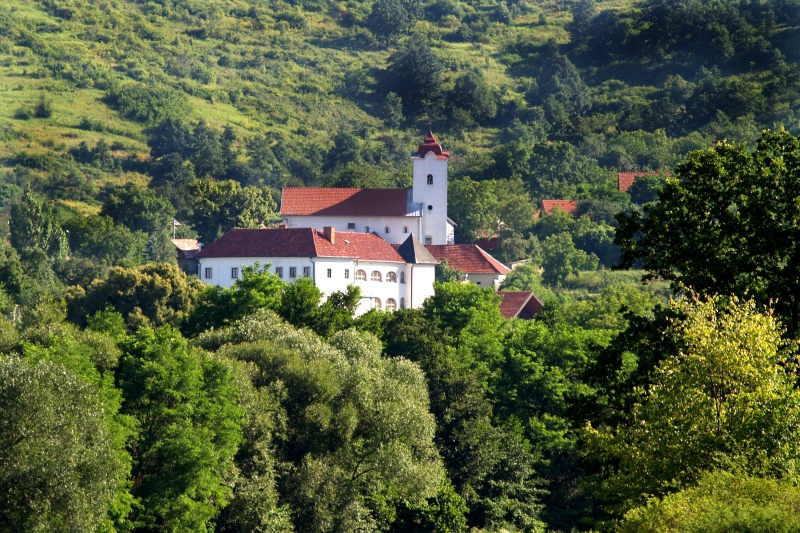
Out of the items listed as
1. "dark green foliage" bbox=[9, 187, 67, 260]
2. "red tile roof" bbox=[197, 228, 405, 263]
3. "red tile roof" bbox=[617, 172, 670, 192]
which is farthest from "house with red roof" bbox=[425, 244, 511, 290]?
"red tile roof" bbox=[617, 172, 670, 192]

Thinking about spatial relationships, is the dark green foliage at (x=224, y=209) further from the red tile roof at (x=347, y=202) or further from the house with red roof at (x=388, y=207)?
the house with red roof at (x=388, y=207)

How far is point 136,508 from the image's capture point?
45.9 m

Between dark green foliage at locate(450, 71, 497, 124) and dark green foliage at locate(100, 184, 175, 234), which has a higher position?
dark green foliage at locate(450, 71, 497, 124)

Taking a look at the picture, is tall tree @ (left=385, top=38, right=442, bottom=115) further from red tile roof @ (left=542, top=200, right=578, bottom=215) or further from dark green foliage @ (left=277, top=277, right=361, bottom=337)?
dark green foliage @ (left=277, top=277, right=361, bottom=337)

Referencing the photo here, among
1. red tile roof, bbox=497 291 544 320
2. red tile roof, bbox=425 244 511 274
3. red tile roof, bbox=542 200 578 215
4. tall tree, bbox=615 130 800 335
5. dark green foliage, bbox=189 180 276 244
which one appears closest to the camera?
tall tree, bbox=615 130 800 335

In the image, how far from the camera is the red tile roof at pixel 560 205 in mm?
128000

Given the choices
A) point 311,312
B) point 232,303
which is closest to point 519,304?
point 311,312

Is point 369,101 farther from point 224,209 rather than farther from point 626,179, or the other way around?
point 224,209

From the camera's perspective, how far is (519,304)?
93188 millimetres

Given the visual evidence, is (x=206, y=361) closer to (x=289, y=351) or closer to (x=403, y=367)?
(x=289, y=351)

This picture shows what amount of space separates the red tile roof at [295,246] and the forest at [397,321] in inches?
255

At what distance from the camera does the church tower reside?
106875mm

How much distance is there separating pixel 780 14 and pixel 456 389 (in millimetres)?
147421

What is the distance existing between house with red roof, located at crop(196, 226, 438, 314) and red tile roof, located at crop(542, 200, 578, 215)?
36341 mm
